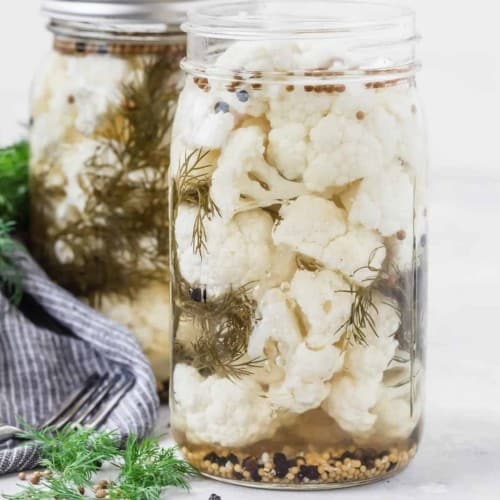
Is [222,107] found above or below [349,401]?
above

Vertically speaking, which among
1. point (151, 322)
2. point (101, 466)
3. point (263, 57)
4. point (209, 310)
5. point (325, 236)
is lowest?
point (101, 466)

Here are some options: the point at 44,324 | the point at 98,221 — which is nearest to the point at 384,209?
the point at 98,221

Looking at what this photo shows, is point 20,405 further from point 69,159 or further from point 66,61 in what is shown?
point 66,61

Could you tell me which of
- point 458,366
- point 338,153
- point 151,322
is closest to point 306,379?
point 338,153

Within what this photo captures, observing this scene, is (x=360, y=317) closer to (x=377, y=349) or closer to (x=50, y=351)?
(x=377, y=349)

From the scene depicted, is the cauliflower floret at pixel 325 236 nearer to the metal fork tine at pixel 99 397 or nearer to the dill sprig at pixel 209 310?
the dill sprig at pixel 209 310

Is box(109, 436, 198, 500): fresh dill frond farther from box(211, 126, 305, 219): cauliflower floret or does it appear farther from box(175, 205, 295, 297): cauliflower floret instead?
box(211, 126, 305, 219): cauliflower floret

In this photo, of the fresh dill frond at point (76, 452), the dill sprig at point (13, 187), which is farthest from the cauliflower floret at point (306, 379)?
the dill sprig at point (13, 187)
